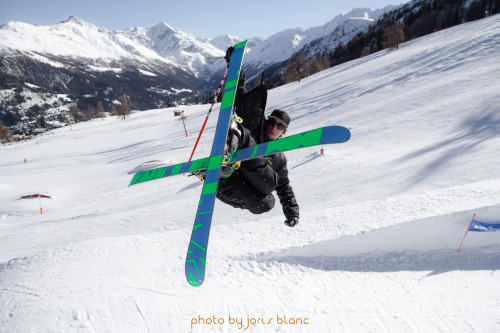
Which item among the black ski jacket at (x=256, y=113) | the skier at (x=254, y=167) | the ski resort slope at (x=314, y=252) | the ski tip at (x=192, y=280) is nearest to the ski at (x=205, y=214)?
the ski tip at (x=192, y=280)

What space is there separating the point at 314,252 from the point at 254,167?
4279 mm

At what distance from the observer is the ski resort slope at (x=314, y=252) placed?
5027 mm

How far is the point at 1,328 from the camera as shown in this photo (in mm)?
5023

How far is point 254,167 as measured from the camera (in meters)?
3.53

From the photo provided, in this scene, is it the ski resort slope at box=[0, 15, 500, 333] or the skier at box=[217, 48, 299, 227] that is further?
the ski resort slope at box=[0, 15, 500, 333]

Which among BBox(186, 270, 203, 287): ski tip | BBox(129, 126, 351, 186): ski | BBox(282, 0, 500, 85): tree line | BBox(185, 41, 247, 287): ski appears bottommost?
BBox(186, 270, 203, 287): ski tip

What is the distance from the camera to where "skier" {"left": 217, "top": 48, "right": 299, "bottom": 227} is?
3.42 metres

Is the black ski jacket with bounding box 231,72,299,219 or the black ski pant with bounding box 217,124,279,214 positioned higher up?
the black ski jacket with bounding box 231,72,299,219

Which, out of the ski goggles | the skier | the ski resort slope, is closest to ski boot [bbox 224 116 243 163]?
the skier

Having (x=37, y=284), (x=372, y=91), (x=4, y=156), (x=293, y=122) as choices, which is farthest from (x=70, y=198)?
(x=4, y=156)

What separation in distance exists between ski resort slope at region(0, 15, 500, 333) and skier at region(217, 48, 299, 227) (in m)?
2.41

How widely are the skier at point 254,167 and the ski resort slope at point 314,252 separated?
2.41m

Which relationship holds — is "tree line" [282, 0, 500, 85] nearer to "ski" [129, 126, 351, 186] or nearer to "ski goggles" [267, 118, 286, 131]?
"ski goggles" [267, 118, 286, 131]

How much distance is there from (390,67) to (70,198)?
97.1 feet
